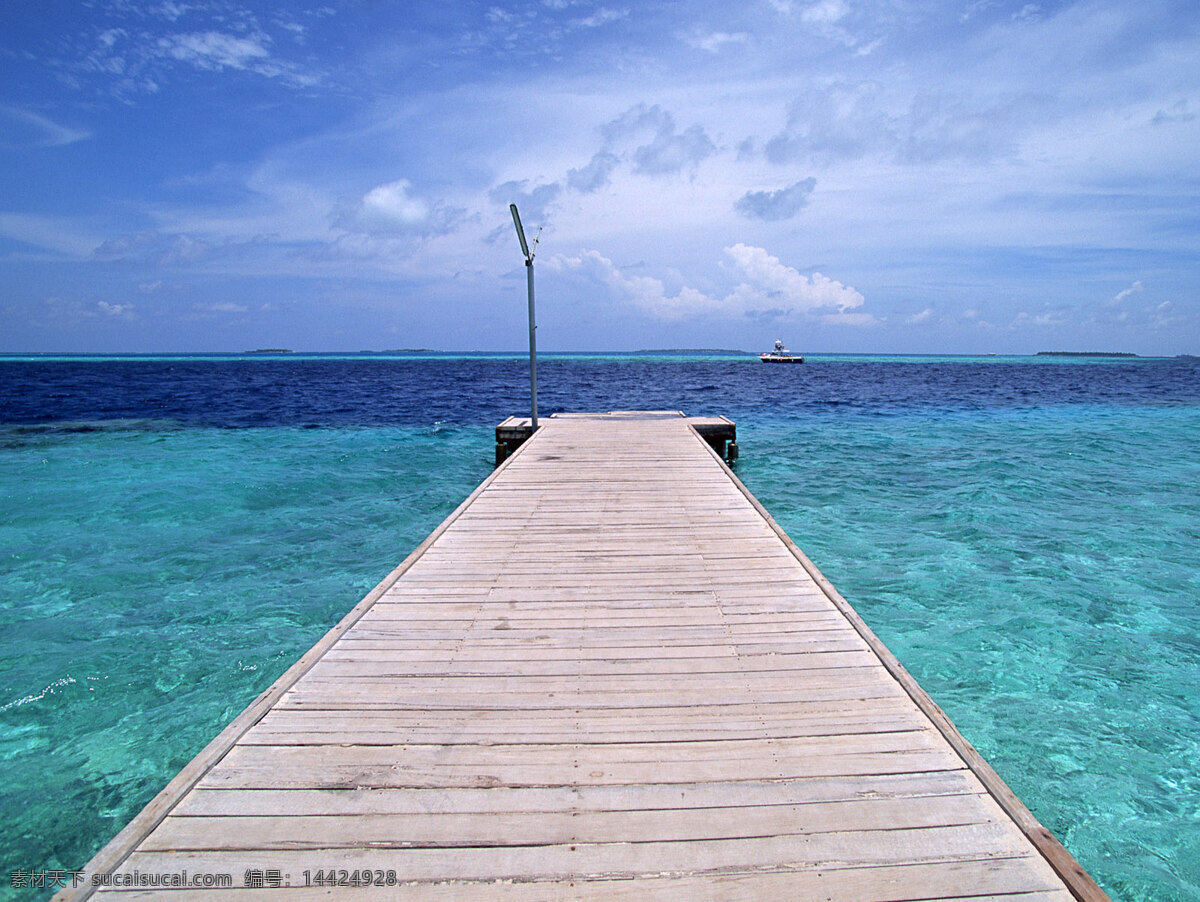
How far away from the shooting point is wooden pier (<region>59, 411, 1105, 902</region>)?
224 cm

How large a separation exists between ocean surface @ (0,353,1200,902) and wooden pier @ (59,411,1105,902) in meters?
2.01

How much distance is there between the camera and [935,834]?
2.39 m

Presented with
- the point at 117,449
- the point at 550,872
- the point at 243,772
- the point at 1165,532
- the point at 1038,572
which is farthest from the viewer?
the point at 117,449

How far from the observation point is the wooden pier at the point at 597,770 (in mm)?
2236

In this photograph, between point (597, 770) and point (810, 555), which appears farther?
point (810, 555)

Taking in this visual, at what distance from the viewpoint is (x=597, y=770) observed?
2.74 meters

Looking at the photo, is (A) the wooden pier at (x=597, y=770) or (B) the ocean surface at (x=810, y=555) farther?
(B) the ocean surface at (x=810, y=555)

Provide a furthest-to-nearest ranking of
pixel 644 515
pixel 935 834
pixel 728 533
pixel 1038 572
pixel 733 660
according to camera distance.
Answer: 1. pixel 1038 572
2. pixel 644 515
3. pixel 728 533
4. pixel 733 660
5. pixel 935 834

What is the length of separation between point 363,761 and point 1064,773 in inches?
190

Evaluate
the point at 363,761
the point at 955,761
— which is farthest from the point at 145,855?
the point at 955,761

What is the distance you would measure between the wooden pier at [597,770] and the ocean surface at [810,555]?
2015 millimetres

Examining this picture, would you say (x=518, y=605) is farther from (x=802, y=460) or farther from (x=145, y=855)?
(x=802, y=460)

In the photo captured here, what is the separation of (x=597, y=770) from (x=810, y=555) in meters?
6.82

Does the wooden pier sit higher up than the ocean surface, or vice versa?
the wooden pier
